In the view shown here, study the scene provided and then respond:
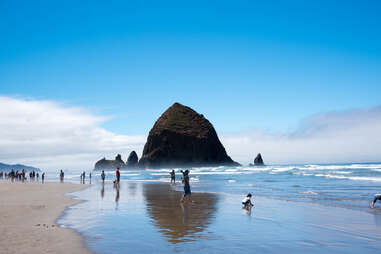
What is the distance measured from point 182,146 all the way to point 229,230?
372 ft

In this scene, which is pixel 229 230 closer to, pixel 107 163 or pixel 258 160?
pixel 258 160

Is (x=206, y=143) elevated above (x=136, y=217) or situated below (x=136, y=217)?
above

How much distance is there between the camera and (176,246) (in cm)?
717

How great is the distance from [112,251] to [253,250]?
3.27m

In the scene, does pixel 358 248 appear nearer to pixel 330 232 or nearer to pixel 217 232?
pixel 330 232

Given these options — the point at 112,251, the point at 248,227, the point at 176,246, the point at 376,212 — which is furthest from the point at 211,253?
the point at 376,212

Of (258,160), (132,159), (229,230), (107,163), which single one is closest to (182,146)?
(132,159)

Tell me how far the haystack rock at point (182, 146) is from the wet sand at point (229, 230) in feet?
351

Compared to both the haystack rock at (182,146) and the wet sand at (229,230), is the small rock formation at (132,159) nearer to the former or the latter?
the haystack rock at (182,146)

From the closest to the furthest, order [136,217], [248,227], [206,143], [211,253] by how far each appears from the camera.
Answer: [211,253] < [248,227] < [136,217] < [206,143]

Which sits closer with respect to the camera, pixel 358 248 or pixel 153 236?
pixel 358 248

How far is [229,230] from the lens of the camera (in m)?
9.29

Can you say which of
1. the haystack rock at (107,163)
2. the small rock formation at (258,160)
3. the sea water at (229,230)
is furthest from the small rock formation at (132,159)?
the sea water at (229,230)

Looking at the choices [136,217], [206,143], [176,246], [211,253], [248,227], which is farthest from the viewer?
[206,143]
